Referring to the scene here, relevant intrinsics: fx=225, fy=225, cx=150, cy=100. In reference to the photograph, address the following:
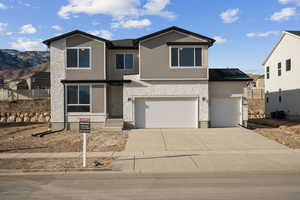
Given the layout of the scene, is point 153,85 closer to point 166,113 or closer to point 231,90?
point 166,113

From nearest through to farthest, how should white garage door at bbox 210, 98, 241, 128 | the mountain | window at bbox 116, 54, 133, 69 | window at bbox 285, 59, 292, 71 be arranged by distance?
white garage door at bbox 210, 98, 241, 128, window at bbox 116, 54, 133, 69, window at bbox 285, 59, 292, 71, the mountain

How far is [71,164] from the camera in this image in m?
8.45

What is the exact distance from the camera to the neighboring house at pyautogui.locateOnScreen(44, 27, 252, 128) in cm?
1669

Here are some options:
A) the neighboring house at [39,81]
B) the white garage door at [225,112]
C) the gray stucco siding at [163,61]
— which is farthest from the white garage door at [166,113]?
the neighboring house at [39,81]

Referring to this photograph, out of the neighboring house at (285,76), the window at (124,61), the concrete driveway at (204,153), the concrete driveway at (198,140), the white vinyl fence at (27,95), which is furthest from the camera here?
the white vinyl fence at (27,95)

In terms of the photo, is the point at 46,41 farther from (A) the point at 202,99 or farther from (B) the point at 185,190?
(B) the point at 185,190

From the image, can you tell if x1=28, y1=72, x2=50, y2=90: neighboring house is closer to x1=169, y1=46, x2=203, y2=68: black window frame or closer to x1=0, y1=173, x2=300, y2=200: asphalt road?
x1=169, y1=46, x2=203, y2=68: black window frame

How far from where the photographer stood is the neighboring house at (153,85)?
16.7 m

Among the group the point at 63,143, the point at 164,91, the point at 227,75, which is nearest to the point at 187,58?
the point at 164,91

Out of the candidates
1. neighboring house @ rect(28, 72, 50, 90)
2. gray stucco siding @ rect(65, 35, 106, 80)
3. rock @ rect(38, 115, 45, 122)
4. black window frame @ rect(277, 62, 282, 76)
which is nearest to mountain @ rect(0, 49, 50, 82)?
neighboring house @ rect(28, 72, 50, 90)

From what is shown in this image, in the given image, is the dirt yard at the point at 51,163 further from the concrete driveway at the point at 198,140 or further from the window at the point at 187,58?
the window at the point at 187,58

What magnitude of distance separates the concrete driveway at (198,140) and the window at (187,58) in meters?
4.86

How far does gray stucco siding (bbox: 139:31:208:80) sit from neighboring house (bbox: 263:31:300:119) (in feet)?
36.3

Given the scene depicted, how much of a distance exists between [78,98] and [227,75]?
11659mm
